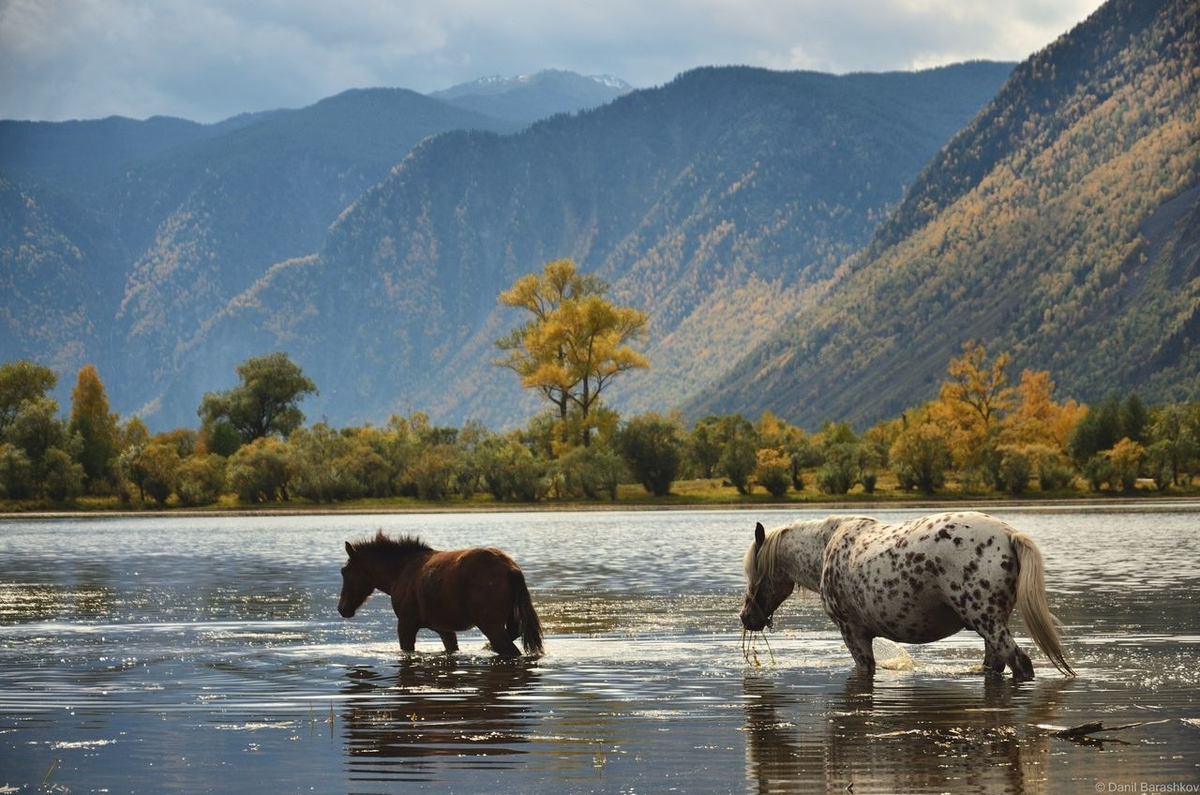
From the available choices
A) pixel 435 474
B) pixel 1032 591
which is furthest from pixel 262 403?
pixel 1032 591

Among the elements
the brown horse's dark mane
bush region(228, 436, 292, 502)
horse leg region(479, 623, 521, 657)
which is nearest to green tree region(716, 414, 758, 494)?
bush region(228, 436, 292, 502)

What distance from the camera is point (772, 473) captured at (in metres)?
108

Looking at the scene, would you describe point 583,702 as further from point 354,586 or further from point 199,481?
point 199,481

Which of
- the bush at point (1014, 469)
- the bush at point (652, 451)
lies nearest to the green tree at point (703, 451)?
the bush at point (652, 451)

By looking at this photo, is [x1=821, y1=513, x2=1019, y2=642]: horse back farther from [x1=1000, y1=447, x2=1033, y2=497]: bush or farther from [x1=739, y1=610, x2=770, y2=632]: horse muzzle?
[x1=1000, y1=447, x2=1033, y2=497]: bush

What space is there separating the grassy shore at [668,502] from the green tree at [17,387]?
14.6m

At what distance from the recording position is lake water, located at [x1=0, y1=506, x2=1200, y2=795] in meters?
12.9

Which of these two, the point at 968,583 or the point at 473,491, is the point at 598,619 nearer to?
the point at 968,583

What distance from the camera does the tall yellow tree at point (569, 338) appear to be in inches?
4437

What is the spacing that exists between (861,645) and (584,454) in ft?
297

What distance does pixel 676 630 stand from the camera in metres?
25.3

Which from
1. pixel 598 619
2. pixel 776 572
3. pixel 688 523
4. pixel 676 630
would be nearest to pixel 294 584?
pixel 598 619

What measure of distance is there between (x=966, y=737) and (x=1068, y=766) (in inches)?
61.1

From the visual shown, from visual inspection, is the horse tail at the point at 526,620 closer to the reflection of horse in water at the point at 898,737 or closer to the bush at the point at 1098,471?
the reflection of horse in water at the point at 898,737
